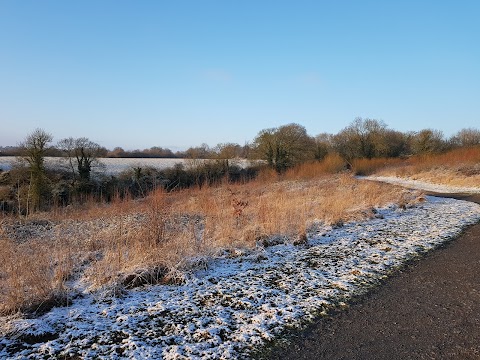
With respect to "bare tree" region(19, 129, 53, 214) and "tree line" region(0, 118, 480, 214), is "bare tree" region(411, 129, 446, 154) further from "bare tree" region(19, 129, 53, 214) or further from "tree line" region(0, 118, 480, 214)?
"bare tree" region(19, 129, 53, 214)

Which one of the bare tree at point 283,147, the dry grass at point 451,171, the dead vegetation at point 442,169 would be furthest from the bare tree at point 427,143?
the bare tree at point 283,147

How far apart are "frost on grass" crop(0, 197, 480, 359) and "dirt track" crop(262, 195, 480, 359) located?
10.3 inches

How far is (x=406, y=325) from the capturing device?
3553mm

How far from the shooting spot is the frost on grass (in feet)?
10.0

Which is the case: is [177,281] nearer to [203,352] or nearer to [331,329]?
[203,352]

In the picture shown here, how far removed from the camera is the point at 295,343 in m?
3.20

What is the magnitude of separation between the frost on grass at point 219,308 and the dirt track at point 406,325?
26 cm

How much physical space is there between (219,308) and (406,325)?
2.09m

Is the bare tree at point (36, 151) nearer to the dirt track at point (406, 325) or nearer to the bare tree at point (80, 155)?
the bare tree at point (80, 155)

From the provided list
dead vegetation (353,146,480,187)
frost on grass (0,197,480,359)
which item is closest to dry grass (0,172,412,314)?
frost on grass (0,197,480,359)

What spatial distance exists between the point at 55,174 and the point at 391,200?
3256cm

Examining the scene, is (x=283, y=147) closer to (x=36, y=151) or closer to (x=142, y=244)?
(x=36, y=151)

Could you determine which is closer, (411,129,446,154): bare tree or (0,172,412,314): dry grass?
(0,172,412,314): dry grass

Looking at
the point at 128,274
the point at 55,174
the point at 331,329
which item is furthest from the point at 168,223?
the point at 55,174
